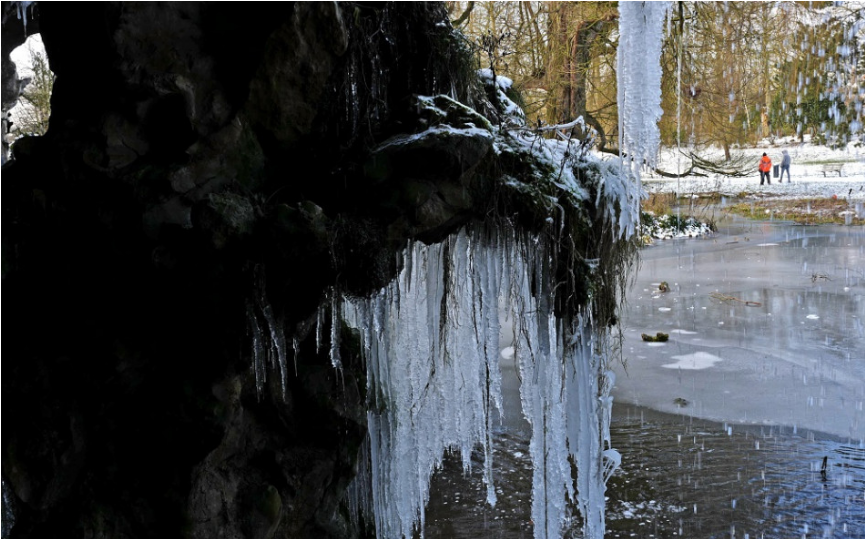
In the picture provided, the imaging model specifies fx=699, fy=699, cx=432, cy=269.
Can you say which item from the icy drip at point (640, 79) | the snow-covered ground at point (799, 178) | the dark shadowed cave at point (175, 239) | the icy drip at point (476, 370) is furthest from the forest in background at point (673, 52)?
the dark shadowed cave at point (175, 239)

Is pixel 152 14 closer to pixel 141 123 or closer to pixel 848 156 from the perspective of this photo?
pixel 141 123

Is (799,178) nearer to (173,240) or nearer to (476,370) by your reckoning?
(476,370)

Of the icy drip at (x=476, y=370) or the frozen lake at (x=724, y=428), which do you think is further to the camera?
the frozen lake at (x=724, y=428)

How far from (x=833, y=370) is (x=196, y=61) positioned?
691cm

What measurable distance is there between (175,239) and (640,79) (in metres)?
A: 2.63

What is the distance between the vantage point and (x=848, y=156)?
19.5m

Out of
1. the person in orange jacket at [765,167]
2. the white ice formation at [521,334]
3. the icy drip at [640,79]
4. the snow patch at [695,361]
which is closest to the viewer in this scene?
the white ice formation at [521,334]

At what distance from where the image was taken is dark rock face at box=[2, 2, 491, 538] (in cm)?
291

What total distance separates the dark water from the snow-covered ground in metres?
11.7

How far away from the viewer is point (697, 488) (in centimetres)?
501

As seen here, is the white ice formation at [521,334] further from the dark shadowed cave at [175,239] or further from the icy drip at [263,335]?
the dark shadowed cave at [175,239]

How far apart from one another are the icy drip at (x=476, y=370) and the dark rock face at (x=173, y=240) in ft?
1.27

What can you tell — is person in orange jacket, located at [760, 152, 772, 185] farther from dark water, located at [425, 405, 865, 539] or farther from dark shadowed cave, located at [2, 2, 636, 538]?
dark shadowed cave, located at [2, 2, 636, 538]

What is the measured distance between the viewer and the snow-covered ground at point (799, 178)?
1788cm
